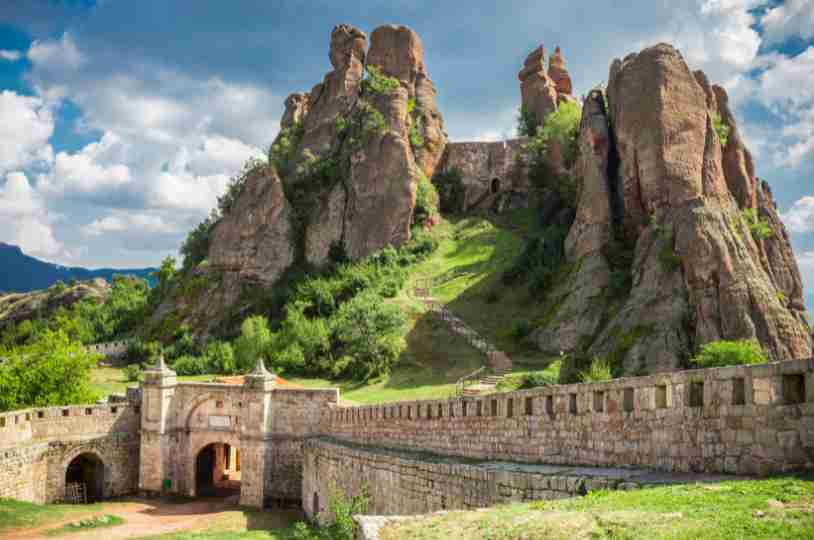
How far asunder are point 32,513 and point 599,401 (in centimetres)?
2204

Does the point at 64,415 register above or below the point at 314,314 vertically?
A: below

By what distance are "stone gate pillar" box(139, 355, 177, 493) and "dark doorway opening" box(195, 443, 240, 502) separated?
140 centimetres

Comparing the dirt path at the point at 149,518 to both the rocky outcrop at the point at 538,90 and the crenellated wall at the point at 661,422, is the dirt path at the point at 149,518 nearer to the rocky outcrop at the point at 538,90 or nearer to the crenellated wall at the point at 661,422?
the crenellated wall at the point at 661,422

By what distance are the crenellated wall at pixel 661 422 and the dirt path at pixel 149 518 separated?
13.3 metres

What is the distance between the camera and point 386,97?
57594 mm

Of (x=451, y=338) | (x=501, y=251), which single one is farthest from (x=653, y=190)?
(x=501, y=251)

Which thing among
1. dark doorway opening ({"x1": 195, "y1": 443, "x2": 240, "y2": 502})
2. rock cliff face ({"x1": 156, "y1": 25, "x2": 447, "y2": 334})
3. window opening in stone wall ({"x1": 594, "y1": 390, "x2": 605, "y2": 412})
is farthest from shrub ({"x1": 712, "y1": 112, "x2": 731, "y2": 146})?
window opening in stone wall ({"x1": 594, "y1": 390, "x2": 605, "y2": 412})

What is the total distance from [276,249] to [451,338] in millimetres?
20695

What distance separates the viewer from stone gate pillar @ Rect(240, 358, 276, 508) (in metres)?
27.1

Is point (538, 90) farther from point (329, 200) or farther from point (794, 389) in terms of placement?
point (794, 389)

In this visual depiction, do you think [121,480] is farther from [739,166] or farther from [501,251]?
[739,166]

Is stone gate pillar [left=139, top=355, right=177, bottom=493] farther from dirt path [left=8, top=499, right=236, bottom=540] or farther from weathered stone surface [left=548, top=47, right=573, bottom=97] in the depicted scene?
weathered stone surface [left=548, top=47, right=573, bottom=97]

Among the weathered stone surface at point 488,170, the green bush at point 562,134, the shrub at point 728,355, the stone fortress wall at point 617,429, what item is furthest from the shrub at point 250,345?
the shrub at point 728,355

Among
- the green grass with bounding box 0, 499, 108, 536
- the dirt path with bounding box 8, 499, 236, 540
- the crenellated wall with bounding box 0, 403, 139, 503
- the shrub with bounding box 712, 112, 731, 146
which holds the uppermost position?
the shrub with bounding box 712, 112, 731, 146
